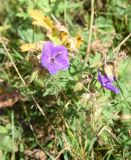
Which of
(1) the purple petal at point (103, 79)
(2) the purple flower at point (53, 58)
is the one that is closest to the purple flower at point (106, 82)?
(1) the purple petal at point (103, 79)

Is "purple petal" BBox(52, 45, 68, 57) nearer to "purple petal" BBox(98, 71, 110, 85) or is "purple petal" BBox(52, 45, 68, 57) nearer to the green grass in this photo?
the green grass

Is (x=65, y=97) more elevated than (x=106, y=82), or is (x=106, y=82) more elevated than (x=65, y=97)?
(x=106, y=82)

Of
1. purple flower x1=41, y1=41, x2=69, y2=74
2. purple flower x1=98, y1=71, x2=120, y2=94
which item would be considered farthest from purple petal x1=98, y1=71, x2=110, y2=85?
purple flower x1=41, y1=41, x2=69, y2=74

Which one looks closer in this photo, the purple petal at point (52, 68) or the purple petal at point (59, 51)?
the purple petal at point (52, 68)

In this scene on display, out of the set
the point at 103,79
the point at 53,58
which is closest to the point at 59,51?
the point at 53,58

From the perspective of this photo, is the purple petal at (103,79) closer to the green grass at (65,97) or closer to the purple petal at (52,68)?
the green grass at (65,97)

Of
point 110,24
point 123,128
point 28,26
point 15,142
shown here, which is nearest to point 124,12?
point 110,24

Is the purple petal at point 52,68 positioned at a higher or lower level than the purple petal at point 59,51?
lower

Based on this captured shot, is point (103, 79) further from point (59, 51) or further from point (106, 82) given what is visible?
point (59, 51)
